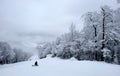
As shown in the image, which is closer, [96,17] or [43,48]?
[96,17]

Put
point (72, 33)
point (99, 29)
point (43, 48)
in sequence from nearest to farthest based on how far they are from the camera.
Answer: point (99, 29) → point (72, 33) → point (43, 48)

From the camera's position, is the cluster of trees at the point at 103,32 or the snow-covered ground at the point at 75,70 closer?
the snow-covered ground at the point at 75,70

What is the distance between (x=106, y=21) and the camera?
27172mm

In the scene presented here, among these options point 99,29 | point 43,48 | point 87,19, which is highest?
point 87,19

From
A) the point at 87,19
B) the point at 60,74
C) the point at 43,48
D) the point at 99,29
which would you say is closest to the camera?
the point at 60,74

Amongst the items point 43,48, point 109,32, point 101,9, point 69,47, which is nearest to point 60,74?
point 109,32

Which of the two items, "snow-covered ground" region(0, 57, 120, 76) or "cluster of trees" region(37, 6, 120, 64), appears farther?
"cluster of trees" region(37, 6, 120, 64)

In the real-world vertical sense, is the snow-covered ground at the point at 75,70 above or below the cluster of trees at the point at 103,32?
below

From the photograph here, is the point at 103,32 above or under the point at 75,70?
above

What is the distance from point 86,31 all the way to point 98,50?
16.8ft

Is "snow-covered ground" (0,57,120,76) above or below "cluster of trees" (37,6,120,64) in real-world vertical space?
below

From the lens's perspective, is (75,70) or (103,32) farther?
(103,32)

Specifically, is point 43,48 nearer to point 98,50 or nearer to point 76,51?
point 76,51

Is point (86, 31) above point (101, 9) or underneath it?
underneath
